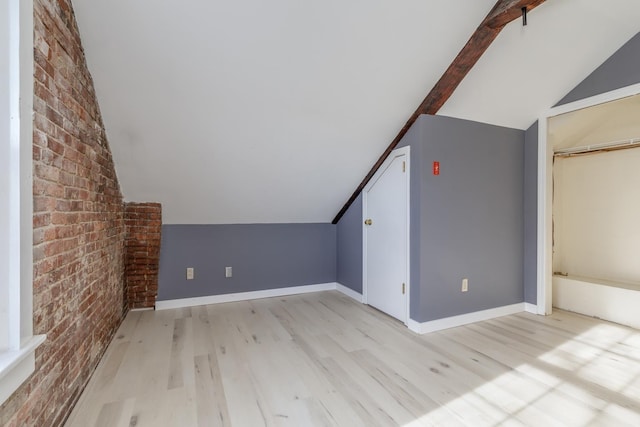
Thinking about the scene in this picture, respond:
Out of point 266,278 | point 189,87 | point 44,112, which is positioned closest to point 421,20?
point 189,87

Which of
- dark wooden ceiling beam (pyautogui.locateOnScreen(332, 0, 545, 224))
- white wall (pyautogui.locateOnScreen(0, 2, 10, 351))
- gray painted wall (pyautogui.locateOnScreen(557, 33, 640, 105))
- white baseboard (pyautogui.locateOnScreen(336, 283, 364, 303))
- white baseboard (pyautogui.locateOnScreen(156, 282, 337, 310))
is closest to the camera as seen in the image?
white wall (pyautogui.locateOnScreen(0, 2, 10, 351))

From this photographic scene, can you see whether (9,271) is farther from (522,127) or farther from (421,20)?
(522,127)

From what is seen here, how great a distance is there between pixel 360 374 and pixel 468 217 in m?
1.72

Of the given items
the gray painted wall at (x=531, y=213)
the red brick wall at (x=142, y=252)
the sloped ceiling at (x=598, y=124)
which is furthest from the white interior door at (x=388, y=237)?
the red brick wall at (x=142, y=252)

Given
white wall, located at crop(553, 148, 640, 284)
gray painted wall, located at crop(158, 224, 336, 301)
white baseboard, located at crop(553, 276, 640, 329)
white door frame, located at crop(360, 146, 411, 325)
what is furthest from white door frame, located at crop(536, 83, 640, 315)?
gray painted wall, located at crop(158, 224, 336, 301)

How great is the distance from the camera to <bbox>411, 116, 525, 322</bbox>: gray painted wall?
2615 mm

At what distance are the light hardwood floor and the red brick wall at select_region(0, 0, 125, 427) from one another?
0.84 ft

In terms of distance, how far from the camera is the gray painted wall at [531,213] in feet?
10.1

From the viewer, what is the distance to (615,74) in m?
2.56

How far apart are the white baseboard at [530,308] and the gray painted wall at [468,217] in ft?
0.26

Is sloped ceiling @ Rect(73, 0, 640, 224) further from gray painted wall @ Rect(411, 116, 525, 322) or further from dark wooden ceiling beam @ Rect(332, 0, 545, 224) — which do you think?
gray painted wall @ Rect(411, 116, 525, 322)

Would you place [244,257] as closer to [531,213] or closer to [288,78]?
[288,78]

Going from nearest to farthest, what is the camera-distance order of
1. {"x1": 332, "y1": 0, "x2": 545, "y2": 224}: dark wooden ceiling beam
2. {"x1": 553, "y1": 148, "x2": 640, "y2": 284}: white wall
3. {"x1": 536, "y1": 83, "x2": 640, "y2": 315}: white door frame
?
1. {"x1": 332, "y1": 0, "x2": 545, "y2": 224}: dark wooden ceiling beam
2. {"x1": 536, "y1": 83, "x2": 640, "y2": 315}: white door frame
3. {"x1": 553, "y1": 148, "x2": 640, "y2": 284}: white wall

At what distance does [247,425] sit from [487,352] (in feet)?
5.65
